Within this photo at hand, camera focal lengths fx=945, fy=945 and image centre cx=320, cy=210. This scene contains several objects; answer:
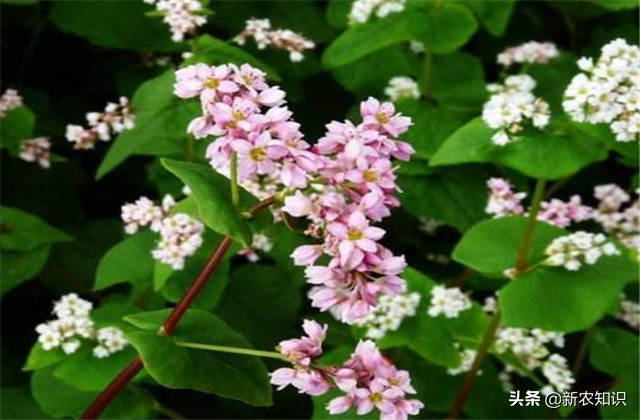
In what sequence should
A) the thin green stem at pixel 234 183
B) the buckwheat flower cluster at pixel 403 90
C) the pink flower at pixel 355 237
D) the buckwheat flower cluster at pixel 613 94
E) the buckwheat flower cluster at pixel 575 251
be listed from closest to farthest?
the pink flower at pixel 355 237 → the thin green stem at pixel 234 183 → the buckwheat flower cluster at pixel 613 94 → the buckwheat flower cluster at pixel 575 251 → the buckwheat flower cluster at pixel 403 90

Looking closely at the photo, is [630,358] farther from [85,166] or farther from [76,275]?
[85,166]

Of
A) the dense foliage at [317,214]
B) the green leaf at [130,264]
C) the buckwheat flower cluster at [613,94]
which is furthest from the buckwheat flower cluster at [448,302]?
the green leaf at [130,264]

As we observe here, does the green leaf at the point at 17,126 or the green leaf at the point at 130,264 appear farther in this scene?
the green leaf at the point at 17,126

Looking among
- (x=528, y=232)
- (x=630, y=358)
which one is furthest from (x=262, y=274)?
(x=630, y=358)

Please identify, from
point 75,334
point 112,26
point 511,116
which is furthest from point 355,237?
point 112,26

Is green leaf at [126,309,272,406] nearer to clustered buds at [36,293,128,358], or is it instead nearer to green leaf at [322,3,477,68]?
clustered buds at [36,293,128,358]

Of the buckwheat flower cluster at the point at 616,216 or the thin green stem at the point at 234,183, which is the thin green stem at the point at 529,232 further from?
the thin green stem at the point at 234,183
